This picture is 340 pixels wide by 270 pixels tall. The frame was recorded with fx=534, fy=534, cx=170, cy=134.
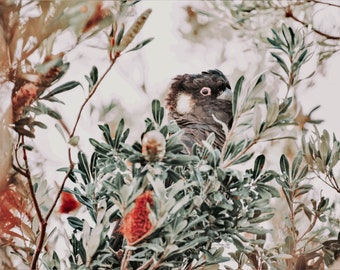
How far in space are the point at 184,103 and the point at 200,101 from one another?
88 mm

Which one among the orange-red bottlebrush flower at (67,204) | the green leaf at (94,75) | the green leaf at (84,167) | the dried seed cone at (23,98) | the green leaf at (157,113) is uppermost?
the green leaf at (94,75)

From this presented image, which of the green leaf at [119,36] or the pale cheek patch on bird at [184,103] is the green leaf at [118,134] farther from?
the pale cheek patch on bird at [184,103]

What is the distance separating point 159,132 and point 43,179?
0.38 m

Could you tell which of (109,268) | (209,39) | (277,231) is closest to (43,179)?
(109,268)

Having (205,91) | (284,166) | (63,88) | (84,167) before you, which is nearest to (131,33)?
(63,88)

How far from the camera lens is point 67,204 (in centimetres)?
110

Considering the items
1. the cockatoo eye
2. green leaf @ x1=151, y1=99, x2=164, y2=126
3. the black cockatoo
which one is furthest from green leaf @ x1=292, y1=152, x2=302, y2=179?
the cockatoo eye

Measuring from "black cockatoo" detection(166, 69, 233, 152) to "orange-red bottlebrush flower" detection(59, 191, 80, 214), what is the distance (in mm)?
610

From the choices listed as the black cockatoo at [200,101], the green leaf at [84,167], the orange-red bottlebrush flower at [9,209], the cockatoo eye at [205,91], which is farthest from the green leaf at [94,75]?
the cockatoo eye at [205,91]

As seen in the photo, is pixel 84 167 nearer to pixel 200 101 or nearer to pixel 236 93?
pixel 236 93

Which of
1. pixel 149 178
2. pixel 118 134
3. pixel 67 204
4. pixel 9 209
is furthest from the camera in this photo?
pixel 67 204

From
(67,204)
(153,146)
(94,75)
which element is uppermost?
(94,75)

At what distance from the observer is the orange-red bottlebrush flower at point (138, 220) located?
0.72 meters

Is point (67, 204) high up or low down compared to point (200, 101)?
down
